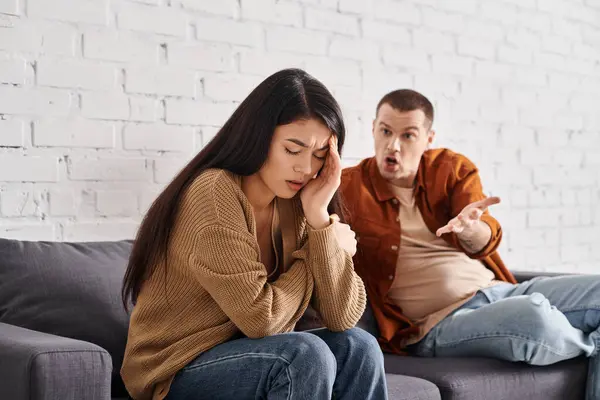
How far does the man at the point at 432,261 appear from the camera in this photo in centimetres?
260

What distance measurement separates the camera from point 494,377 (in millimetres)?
2410

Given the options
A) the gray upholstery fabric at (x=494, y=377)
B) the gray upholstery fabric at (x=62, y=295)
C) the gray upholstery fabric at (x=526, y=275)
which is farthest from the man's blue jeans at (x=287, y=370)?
the gray upholstery fabric at (x=526, y=275)

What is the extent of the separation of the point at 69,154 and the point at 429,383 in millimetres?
1158

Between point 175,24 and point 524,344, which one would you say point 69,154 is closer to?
point 175,24

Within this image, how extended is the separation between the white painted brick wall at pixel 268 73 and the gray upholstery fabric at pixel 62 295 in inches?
9.7

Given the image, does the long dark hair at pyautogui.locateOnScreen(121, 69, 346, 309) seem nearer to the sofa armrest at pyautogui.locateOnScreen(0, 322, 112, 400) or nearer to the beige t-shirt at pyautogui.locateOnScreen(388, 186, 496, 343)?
the sofa armrest at pyautogui.locateOnScreen(0, 322, 112, 400)

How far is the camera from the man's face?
2814mm

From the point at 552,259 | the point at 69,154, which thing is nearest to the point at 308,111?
the point at 69,154

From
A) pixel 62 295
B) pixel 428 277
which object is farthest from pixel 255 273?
pixel 428 277

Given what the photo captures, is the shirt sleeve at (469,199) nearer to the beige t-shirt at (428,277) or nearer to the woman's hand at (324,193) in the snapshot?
the beige t-shirt at (428,277)

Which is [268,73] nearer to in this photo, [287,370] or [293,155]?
[293,155]

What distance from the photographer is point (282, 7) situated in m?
Answer: 2.98

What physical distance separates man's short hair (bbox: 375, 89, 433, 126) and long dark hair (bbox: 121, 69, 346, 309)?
0.83 meters

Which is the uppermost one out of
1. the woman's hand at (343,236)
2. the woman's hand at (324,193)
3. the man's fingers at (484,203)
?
the woman's hand at (324,193)
